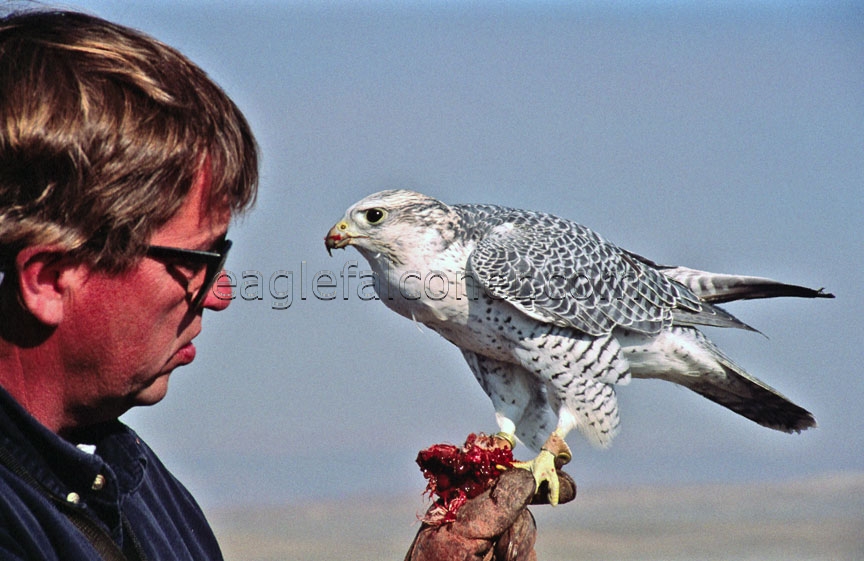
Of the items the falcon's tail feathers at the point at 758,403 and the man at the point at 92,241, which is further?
the falcon's tail feathers at the point at 758,403

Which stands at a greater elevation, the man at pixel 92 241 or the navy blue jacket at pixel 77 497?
the man at pixel 92 241

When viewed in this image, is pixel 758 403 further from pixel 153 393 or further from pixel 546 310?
pixel 153 393

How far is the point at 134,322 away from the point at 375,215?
1924 mm

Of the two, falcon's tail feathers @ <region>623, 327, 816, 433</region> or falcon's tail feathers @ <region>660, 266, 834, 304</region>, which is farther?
falcon's tail feathers @ <region>623, 327, 816, 433</region>

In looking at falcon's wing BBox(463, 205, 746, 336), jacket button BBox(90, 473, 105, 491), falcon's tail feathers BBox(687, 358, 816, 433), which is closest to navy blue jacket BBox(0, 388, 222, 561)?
jacket button BBox(90, 473, 105, 491)

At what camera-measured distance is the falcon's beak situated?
3.35 meters

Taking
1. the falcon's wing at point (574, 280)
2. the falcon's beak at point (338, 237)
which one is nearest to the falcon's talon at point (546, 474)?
the falcon's wing at point (574, 280)

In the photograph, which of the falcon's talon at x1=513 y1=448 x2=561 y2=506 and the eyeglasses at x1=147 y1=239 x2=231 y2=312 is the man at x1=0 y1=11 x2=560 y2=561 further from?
the falcon's talon at x1=513 y1=448 x2=561 y2=506

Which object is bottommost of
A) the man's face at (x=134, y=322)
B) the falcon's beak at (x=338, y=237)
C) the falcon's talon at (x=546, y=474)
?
the falcon's talon at (x=546, y=474)

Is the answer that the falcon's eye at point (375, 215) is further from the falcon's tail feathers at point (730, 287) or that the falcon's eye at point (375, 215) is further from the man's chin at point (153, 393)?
the man's chin at point (153, 393)

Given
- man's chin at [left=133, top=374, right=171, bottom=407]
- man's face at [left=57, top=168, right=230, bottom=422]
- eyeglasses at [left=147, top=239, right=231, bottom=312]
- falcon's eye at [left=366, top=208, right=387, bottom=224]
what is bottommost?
man's chin at [left=133, top=374, right=171, bottom=407]

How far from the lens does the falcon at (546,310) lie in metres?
3.39

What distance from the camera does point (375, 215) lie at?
341cm

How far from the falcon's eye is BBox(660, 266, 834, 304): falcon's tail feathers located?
1544mm
